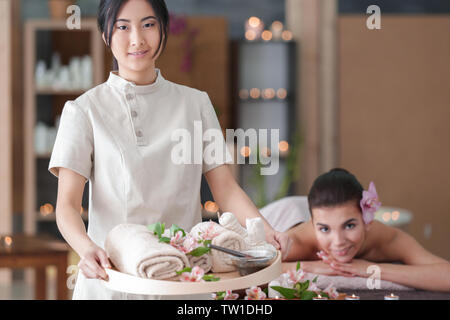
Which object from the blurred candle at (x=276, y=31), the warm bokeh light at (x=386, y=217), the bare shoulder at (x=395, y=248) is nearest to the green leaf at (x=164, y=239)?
the bare shoulder at (x=395, y=248)

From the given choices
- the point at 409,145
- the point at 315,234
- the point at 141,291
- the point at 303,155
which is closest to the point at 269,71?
the point at 303,155

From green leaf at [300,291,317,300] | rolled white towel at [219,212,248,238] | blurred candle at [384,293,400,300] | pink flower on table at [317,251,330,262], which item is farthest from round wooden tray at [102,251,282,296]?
pink flower on table at [317,251,330,262]

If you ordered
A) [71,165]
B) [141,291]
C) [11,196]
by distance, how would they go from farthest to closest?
[11,196], [71,165], [141,291]

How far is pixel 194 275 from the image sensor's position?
2.71ft

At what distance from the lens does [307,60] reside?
147 inches

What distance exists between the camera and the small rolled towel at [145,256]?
2.72 ft

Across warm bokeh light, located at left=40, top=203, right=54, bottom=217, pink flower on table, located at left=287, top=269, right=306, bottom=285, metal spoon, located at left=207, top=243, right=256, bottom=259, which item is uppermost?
metal spoon, located at left=207, top=243, right=256, bottom=259

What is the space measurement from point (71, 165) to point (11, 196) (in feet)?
9.35

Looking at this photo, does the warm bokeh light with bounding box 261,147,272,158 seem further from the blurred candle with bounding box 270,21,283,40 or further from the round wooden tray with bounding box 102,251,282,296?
the blurred candle with bounding box 270,21,283,40

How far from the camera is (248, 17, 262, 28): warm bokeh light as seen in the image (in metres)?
4.13

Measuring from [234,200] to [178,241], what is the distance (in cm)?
22

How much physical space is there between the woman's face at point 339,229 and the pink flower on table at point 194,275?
2.66ft

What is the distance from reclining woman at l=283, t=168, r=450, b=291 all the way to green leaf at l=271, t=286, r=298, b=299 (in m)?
0.34

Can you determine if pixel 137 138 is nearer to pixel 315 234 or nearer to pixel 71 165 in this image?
pixel 71 165
